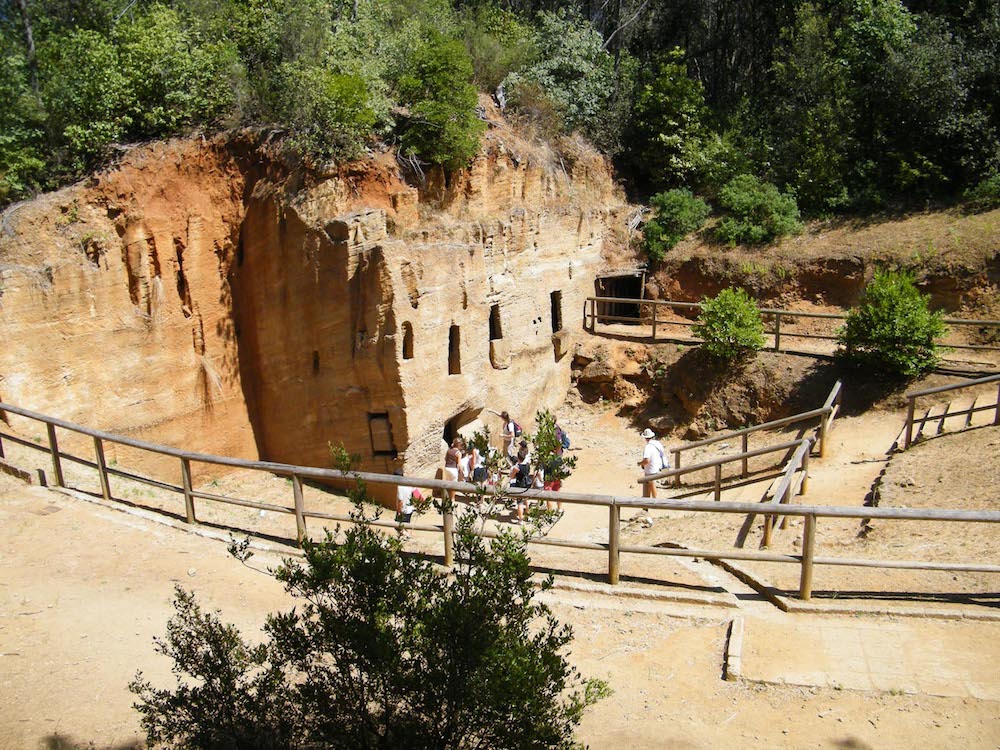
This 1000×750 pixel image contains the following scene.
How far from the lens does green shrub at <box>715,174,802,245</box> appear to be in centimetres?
2064

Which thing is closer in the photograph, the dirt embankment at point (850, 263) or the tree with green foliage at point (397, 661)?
the tree with green foliage at point (397, 661)

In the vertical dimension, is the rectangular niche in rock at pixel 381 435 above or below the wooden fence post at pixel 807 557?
below

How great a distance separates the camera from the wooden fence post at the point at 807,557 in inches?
266

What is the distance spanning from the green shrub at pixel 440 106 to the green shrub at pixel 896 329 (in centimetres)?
832

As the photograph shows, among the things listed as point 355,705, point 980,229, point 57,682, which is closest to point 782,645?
point 355,705

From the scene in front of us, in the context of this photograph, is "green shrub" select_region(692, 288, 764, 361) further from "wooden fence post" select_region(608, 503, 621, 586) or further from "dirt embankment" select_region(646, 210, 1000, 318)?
"wooden fence post" select_region(608, 503, 621, 586)

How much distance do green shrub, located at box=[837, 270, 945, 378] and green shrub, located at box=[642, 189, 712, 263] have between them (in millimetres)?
6339

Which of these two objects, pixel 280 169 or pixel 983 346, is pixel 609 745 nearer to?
pixel 280 169

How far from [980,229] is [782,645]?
50.9 feet

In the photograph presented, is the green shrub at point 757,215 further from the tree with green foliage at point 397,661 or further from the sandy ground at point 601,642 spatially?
the tree with green foliage at point 397,661

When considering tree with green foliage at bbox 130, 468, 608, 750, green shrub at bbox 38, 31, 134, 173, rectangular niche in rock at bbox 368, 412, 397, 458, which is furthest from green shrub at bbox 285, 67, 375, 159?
tree with green foliage at bbox 130, 468, 608, 750

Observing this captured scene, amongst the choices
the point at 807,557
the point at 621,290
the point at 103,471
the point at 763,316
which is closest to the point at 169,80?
the point at 103,471

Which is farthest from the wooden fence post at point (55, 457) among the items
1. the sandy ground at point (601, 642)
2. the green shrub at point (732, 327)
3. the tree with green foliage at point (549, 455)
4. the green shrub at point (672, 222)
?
the green shrub at point (672, 222)

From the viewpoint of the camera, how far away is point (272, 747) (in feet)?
15.4
